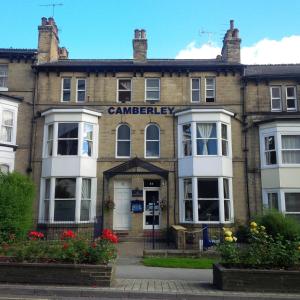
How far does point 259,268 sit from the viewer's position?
30.5 ft

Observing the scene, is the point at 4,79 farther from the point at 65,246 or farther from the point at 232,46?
the point at 65,246

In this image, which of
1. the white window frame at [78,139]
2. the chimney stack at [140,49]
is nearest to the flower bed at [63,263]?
the white window frame at [78,139]

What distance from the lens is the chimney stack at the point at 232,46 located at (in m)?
23.1

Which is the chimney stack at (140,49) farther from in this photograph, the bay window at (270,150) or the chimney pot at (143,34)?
the bay window at (270,150)

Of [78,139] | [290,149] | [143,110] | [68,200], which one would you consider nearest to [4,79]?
[78,139]

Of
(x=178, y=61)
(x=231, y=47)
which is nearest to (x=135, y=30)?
(x=178, y=61)

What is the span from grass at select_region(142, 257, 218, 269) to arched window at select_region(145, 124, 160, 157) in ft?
26.5

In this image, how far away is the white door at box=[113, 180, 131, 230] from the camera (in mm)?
20859

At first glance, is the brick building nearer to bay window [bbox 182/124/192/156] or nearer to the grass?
bay window [bbox 182/124/192/156]

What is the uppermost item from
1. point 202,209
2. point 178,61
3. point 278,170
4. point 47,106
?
point 178,61

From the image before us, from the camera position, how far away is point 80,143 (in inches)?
817

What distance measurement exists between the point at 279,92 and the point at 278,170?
481 cm

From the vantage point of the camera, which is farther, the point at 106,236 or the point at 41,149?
the point at 41,149

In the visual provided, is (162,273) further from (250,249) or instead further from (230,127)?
Answer: (230,127)
